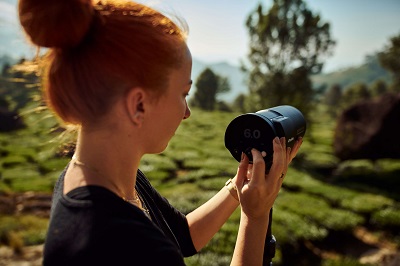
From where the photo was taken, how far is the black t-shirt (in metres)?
1.01

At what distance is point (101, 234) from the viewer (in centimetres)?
102

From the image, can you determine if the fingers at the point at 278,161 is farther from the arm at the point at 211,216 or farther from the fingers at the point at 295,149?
the arm at the point at 211,216

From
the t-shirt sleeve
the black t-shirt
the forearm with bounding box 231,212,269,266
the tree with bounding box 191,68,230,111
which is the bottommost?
the tree with bounding box 191,68,230,111

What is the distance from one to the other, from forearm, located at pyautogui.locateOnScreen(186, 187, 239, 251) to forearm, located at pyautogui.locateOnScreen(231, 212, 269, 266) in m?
Result: 0.52

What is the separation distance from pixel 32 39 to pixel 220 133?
22.6m

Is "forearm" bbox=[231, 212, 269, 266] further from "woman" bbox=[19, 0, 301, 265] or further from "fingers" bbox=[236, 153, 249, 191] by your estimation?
"fingers" bbox=[236, 153, 249, 191]

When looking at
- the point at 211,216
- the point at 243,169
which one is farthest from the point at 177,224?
the point at 243,169

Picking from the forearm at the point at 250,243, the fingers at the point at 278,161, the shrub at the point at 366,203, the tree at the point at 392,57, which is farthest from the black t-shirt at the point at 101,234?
the tree at the point at 392,57

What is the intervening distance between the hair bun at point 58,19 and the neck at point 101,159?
359 millimetres

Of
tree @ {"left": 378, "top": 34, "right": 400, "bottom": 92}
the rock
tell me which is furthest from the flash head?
tree @ {"left": 378, "top": 34, "right": 400, "bottom": 92}

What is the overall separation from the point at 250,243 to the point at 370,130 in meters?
13.7

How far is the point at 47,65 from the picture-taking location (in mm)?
1284

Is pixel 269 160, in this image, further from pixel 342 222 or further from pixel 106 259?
pixel 342 222

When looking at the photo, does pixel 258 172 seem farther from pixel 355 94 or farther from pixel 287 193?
pixel 355 94
